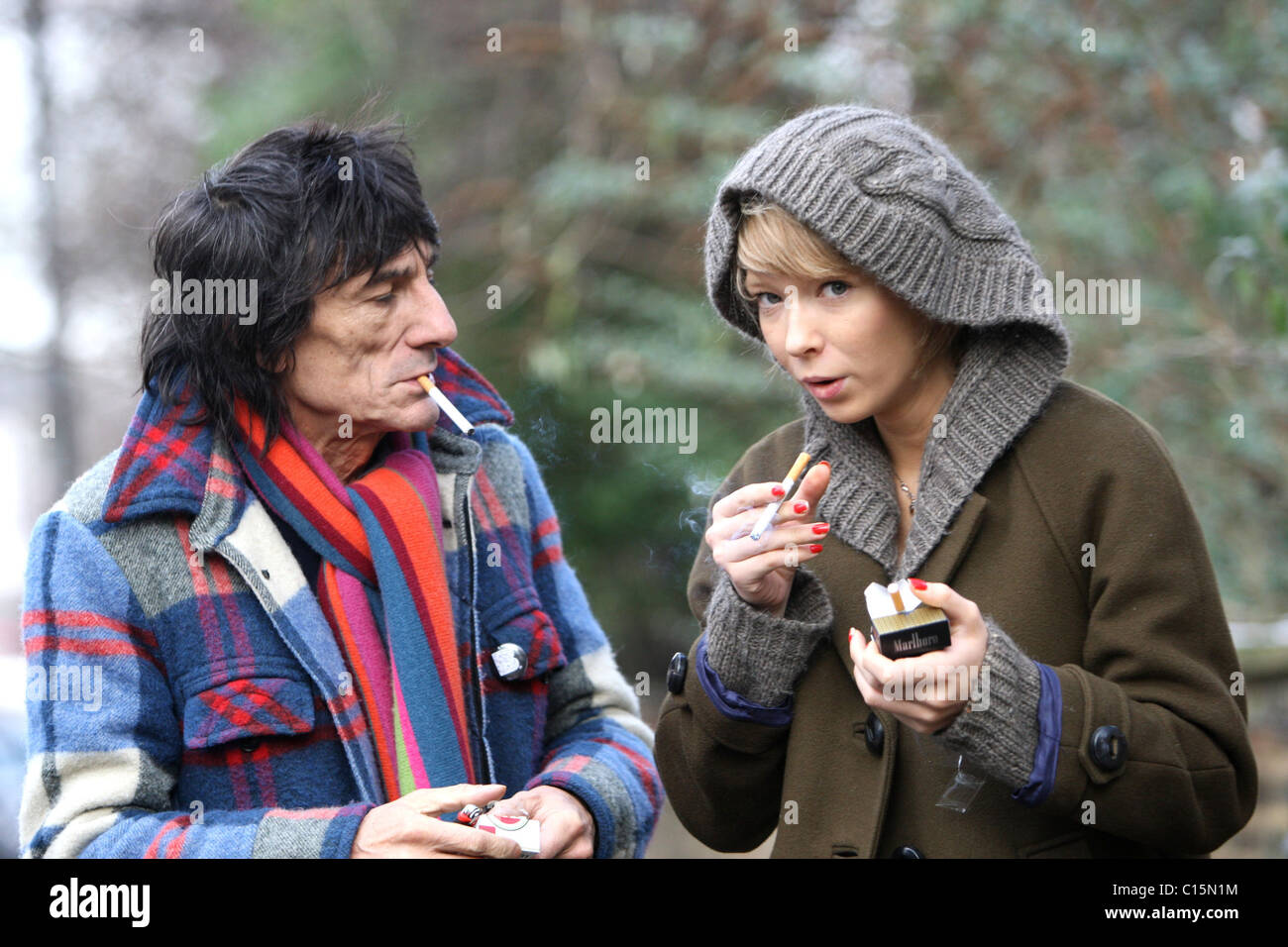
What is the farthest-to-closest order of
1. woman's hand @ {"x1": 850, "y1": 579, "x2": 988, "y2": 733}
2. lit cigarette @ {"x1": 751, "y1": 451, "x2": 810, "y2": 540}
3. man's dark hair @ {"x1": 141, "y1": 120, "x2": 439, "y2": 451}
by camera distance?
1. man's dark hair @ {"x1": 141, "y1": 120, "x2": 439, "y2": 451}
2. lit cigarette @ {"x1": 751, "y1": 451, "x2": 810, "y2": 540}
3. woman's hand @ {"x1": 850, "y1": 579, "x2": 988, "y2": 733}

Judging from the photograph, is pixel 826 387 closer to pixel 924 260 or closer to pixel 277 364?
pixel 924 260

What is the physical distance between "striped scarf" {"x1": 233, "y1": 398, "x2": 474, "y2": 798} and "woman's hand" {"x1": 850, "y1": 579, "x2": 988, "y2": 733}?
0.79m

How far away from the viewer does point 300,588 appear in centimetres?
223

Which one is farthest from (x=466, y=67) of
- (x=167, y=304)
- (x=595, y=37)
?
(x=167, y=304)

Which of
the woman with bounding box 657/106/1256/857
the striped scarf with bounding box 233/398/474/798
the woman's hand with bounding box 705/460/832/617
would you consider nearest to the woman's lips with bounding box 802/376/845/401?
the woman with bounding box 657/106/1256/857

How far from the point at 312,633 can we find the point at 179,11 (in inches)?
342

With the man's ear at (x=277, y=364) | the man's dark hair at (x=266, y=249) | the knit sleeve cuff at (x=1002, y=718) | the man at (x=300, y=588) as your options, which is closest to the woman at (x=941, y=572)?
the knit sleeve cuff at (x=1002, y=718)

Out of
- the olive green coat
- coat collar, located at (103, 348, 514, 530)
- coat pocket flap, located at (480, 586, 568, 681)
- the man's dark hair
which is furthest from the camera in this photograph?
coat pocket flap, located at (480, 586, 568, 681)

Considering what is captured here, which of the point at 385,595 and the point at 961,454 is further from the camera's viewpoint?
the point at 385,595

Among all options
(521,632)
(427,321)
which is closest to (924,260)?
(427,321)

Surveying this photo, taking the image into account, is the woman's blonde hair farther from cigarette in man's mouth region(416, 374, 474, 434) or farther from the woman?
cigarette in man's mouth region(416, 374, 474, 434)

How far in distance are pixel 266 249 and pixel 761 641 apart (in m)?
1.12

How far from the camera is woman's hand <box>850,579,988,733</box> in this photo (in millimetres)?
1834

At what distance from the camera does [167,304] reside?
2346 millimetres
